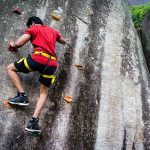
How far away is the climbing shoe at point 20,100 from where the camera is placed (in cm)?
674

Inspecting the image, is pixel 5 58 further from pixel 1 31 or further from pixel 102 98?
pixel 102 98

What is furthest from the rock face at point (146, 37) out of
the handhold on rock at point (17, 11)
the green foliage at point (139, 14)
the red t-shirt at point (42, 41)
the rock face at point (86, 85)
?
the handhold on rock at point (17, 11)

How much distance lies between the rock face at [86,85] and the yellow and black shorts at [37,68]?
480 mm

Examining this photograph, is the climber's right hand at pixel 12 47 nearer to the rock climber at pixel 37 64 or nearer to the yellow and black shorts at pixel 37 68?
the rock climber at pixel 37 64

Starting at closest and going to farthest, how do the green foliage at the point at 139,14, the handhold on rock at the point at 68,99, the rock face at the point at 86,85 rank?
the rock face at the point at 86,85 < the handhold on rock at the point at 68,99 < the green foliage at the point at 139,14

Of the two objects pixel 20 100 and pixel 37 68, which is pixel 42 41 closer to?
pixel 37 68

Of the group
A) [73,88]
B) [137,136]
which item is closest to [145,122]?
[137,136]

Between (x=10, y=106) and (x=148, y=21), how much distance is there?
16.7 ft

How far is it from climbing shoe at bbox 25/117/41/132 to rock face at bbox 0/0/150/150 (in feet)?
0.66

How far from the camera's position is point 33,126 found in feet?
21.5

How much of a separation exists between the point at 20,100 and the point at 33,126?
602 mm

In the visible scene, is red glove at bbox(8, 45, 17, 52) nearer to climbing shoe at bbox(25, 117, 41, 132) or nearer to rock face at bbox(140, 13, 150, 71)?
climbing shoe at bbox(25, 117, 41, 132)

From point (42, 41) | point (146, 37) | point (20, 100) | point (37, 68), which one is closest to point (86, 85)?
point (37, 68)

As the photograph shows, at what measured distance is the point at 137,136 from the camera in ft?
24.6
